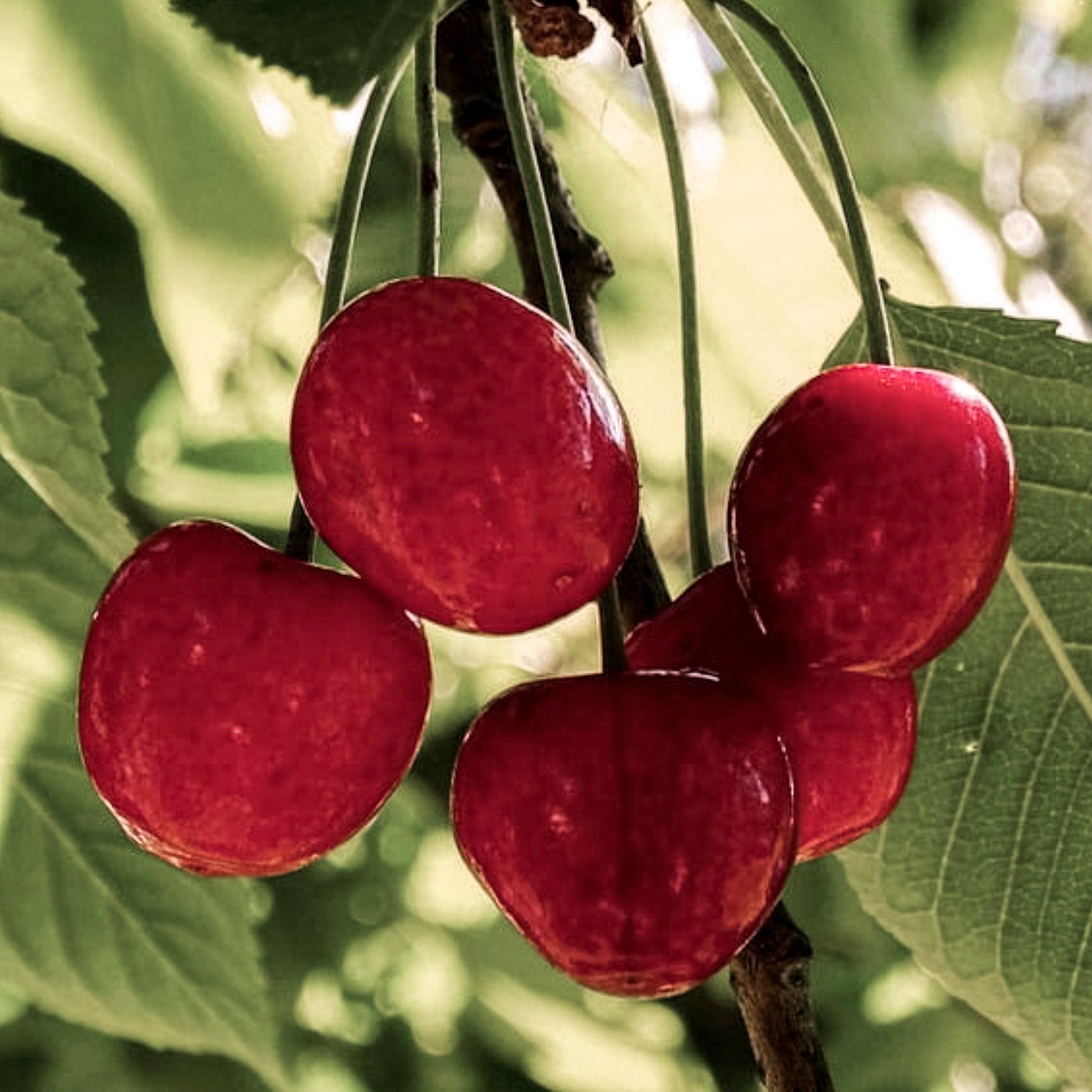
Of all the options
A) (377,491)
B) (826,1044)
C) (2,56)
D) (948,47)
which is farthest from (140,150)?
(826,1044)

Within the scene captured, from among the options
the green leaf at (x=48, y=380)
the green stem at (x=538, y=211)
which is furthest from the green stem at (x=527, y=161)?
the green leaf at (x=48, y=380)

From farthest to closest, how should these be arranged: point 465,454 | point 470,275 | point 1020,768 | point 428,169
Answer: point 470,275
point 1020,768
point 428,169
point 465,454

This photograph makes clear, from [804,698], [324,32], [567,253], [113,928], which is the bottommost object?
[113,928]

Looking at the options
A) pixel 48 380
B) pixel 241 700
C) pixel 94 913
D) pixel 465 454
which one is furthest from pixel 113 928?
pixel 465 454

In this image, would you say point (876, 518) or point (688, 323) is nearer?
point (876, 518)

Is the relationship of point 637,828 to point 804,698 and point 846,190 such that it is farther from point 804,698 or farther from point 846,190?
point 846,190

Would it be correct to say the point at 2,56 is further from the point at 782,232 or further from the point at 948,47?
the point at 948,47

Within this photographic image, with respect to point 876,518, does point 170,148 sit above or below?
below
